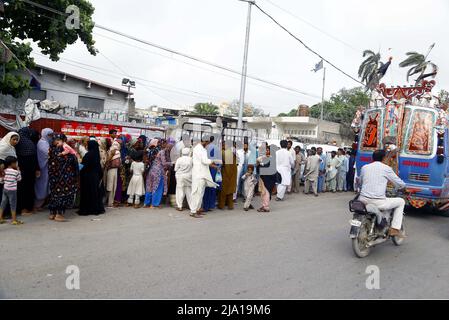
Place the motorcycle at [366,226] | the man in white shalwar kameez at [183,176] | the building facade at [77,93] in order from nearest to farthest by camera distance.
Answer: the motorcycle at [366,226]
the man in white shalwar kameez at [183,176]
the building facade at [77,93]

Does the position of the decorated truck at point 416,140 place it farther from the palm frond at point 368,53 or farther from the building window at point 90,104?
the palm frond at point 368,53

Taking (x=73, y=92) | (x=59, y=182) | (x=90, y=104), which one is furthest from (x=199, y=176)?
(x=90, y=104)

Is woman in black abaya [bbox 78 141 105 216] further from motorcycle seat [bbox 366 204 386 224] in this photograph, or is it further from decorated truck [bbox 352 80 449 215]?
decorated truck [bbox 352 80 449 215]

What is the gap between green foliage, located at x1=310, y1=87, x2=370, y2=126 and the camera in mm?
38844

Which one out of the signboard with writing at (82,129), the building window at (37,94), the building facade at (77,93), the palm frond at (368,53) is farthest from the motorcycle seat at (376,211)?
the palm frond at (368,53)

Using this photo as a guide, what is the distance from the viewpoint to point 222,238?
6.29 metres

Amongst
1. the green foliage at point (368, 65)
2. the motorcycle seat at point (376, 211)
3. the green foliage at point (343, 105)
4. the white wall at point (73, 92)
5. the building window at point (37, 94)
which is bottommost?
the motorcycle seat at point (376, 211)

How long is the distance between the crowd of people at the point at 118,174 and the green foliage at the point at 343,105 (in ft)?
98.7

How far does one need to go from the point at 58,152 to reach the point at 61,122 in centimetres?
477

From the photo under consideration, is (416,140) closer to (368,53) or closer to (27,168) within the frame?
(27,168)

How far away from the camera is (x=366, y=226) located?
5.67m

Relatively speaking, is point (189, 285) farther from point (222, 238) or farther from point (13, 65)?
point (13, 65)

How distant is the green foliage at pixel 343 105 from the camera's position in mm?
38844
